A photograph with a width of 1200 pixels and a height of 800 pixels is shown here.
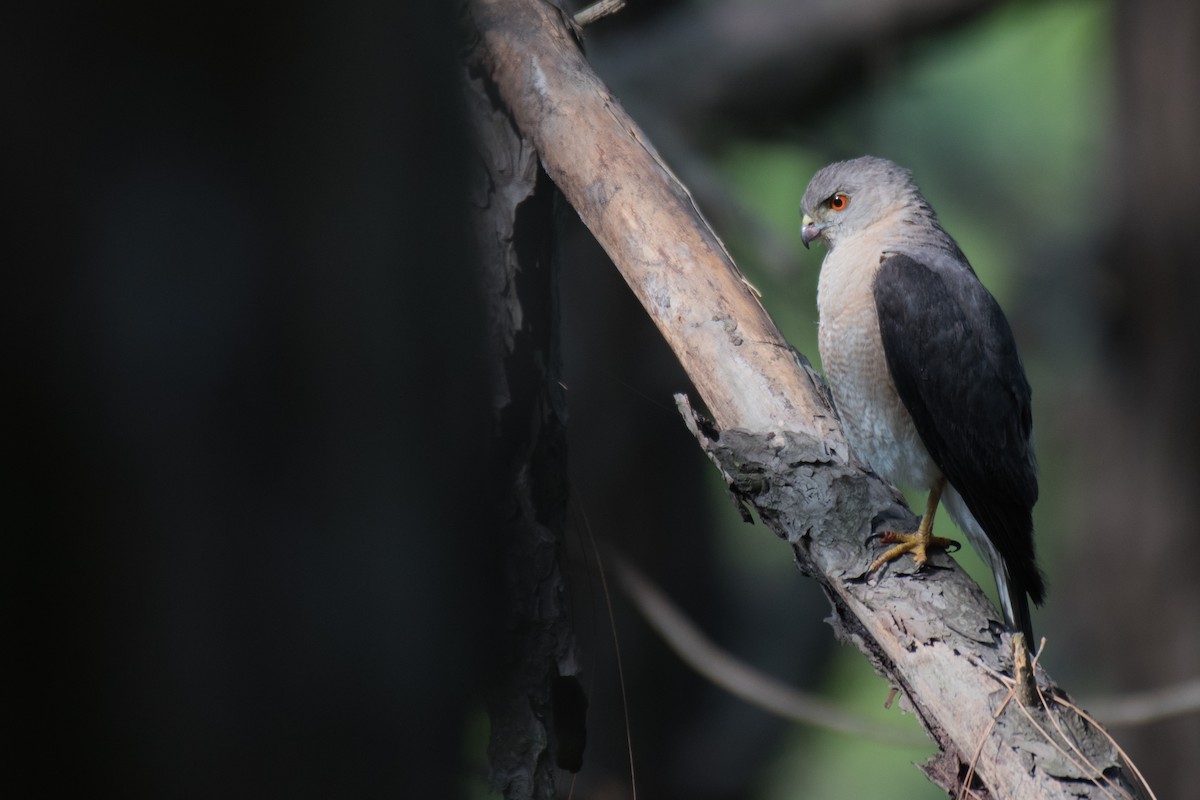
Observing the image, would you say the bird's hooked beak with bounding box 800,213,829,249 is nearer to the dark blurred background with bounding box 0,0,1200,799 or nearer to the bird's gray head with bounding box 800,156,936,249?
the bird's gray head with bounding box 800,156,936,249

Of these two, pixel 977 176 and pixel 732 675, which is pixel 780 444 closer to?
pixel 732 675

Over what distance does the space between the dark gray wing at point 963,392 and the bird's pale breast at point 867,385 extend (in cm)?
5

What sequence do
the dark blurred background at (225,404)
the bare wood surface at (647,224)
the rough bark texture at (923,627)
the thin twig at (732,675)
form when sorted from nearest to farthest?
1. the dark blurred background at (225,404)
2. the rough bark texture at (923,627)
3. the bare wood surface at (647,224)
4. the thin twig at (732,675)

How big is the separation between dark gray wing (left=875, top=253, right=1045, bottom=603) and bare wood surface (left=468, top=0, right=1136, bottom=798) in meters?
0.58

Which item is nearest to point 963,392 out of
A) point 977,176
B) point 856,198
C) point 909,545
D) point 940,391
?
point 940,391

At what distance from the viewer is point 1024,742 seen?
1.80m

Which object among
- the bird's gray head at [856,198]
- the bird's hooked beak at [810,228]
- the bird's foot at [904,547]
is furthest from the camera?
the bird's hooked beak at [810,228]

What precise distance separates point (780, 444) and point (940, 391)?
89cm

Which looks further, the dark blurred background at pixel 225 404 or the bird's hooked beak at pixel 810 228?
the bird's hooked beak at pixel 810 228

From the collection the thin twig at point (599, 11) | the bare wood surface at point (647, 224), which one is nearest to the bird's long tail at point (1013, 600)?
the bare wood surface at point (647, 224)

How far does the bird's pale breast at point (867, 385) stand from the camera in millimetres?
3010

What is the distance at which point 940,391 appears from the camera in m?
2.93

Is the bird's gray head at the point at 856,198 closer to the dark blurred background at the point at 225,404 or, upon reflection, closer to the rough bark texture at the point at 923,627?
the rough bark texture at the point at 923,627

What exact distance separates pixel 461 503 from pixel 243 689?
21cm
